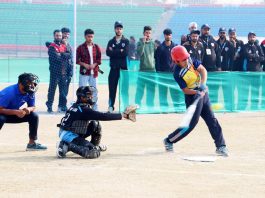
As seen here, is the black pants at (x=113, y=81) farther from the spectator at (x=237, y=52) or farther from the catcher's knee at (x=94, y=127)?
the catcher's knee at (x=94, y=127)

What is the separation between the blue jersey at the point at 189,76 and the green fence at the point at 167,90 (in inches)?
223

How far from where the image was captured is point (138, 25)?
5097cm

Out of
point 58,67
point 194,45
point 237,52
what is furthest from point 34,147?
point 237,52

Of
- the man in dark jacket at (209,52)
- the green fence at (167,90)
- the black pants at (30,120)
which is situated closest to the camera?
the black pants at (30,120)

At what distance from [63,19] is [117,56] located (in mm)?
35089

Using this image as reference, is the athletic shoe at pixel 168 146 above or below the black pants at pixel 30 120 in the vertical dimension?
below

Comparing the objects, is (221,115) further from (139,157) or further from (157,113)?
(139,157)

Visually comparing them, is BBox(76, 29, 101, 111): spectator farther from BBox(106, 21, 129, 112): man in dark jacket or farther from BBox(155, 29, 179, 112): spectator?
BBox(155, 29, 179, 112): spectator

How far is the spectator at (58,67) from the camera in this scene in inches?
669

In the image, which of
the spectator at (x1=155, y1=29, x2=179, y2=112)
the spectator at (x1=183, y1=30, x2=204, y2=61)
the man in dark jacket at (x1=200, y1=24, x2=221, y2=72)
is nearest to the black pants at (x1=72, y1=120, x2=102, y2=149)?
the spectator at (x1=155, y1=29, x2=179, y2=112)

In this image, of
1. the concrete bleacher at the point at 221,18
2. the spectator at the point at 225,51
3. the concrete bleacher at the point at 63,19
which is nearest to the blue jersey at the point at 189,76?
the spectator at the point at 225,51

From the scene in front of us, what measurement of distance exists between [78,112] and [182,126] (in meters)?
1.60

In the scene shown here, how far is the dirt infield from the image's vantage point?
26.7 feet

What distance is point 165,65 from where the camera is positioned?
17.3 m
